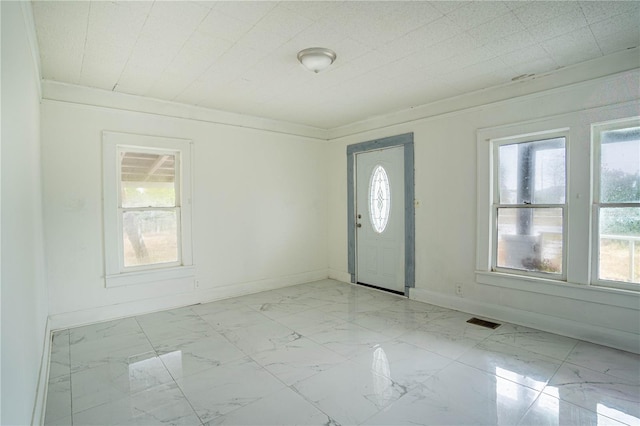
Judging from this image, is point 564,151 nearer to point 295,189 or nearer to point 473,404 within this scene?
Result: point 473,404

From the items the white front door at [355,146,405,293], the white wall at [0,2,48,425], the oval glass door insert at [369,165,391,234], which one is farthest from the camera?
the oval glass door insert at [369,165,391,234]

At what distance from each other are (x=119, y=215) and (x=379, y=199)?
3447 mm

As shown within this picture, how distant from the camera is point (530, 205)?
11.5ft

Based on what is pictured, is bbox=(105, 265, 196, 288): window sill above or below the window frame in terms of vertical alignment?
below

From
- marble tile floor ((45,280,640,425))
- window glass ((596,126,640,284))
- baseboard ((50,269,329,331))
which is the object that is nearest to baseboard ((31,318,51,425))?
marble tile floor ((45,280,640,425))

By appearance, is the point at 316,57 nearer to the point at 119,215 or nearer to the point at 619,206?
the point at 119,215

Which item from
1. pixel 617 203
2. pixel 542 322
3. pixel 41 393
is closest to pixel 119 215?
pixel 41 393

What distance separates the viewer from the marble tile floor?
2.11 m

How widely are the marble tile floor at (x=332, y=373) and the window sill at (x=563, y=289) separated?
414 mm

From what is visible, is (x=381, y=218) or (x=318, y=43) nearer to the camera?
(x=318, y=43)

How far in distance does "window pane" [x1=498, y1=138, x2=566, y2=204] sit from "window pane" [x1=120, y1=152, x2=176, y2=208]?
3.99 m

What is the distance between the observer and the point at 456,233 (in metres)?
4.07

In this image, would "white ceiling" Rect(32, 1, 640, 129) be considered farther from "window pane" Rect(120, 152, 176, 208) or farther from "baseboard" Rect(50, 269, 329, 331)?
"baseboard" Rect(50, 269, 329, 331)

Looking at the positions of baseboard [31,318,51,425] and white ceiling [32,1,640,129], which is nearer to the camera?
baseboard [31,318,51,425]
